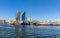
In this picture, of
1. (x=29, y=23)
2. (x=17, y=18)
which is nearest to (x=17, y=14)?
(x=17, y=18)

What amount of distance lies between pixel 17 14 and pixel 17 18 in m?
4.75

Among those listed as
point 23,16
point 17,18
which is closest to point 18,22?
point 17,18

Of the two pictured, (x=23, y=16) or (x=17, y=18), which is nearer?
(x=17, y=18)

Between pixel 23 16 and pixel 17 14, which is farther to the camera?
pixel 23 16

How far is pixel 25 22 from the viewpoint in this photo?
180625 mm

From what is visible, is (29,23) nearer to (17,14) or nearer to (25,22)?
(25,22)

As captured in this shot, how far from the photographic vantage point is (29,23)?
18412cm

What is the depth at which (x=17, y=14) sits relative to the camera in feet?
595

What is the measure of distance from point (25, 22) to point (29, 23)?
19.7 ft

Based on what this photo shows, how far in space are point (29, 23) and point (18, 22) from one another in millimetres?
14476

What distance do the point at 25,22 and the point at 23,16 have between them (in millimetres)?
15191

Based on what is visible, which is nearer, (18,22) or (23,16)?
(18,22)

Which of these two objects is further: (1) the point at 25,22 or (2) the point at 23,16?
(2) the point at 23,16

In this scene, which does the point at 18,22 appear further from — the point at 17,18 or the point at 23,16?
the point at 23,16
